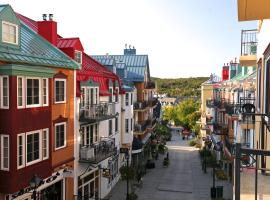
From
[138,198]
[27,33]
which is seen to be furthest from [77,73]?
[138,198]

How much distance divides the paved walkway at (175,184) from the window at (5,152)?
569 inches

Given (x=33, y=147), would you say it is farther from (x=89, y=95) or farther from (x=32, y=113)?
(x=89, y=95)

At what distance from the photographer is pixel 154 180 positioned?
33.4 metres

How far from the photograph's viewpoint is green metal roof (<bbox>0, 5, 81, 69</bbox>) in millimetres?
14174

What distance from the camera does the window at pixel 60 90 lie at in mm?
18016

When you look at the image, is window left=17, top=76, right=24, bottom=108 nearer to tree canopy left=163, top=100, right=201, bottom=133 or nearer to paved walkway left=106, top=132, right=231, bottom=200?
paved walkway left=106, top=132, right=231, bottom=200

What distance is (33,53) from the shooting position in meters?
15.9

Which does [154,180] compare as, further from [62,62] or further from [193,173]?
[62,62]

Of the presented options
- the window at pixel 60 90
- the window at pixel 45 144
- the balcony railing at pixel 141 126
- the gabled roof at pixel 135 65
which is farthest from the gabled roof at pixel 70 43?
the balcony railing at pixel 141 126

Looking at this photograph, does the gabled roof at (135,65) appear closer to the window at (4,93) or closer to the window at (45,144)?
the window at (45,144)

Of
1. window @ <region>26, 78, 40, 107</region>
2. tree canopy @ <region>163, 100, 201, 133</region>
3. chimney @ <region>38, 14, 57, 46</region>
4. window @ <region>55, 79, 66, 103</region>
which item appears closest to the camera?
window @ <region>26, 78, 40, 107</region>

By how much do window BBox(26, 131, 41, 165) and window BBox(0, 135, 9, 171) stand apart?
3.44 feet

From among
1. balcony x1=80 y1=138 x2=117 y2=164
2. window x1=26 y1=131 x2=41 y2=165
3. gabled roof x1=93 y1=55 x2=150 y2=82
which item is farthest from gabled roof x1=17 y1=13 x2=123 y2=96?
gabled roof x1=93 y1=55 x2=150 y2=82

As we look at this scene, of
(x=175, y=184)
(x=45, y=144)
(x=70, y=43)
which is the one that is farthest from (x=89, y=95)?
(x=175, y=184)
